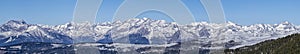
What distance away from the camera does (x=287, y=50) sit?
198m

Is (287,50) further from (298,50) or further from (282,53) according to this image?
(298,50)

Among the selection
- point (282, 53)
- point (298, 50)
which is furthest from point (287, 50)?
point (298, 50)

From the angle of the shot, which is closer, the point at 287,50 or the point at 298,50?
the point at 298,50

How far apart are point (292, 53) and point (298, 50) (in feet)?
9.73

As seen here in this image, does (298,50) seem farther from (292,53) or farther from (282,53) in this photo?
(282,53)

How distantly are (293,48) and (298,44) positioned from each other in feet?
13.0

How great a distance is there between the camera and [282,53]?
200m

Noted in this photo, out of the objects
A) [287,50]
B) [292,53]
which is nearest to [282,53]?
[287,50]

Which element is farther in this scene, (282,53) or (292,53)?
(282,53)

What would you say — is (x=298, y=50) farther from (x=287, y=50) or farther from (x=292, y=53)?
(x=287, y=50)

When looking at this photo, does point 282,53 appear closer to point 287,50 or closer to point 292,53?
point 287,50

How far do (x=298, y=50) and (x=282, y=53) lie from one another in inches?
675

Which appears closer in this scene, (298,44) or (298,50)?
(298,50)

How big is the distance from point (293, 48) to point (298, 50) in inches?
491
